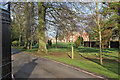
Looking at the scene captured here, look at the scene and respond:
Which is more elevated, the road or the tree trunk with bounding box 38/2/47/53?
the tree trunk with bounding box 38/2/47/53

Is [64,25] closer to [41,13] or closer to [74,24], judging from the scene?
[74,24]

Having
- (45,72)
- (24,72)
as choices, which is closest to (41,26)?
(24,72)

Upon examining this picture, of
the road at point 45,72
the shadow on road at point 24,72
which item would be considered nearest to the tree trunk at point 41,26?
the road at point 45,72

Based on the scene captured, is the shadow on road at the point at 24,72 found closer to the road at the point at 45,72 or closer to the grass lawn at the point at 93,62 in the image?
the road at the point at 45,72

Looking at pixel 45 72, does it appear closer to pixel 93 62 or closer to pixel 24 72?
pixel 24 72

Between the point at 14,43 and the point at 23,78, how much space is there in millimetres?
41389

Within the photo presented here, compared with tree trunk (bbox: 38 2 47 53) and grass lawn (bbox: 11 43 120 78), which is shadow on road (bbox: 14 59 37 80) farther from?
tree trunk (bbox: 38 2 47 53)

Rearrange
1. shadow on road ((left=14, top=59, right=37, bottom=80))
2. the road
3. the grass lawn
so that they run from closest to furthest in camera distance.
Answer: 1. shadow on road ((left=14, top=59, right=37, bottom=80))
2. the road
3. the grass lawn

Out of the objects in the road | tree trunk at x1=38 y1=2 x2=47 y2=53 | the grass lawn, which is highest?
tree trunk at x1=38 y1=2 x2=47 y2=53

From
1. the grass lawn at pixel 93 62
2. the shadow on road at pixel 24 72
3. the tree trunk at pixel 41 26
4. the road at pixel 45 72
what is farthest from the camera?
the tree trunk at pixel 41 26

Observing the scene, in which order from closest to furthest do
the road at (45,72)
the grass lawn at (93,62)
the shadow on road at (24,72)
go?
the shadow on road at (24,72), the road at (45,72), the grass lawn at (93,62)

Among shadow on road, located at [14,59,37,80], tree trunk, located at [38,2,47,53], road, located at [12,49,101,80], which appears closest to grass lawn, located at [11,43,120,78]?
road, located at [12,49,101,80]

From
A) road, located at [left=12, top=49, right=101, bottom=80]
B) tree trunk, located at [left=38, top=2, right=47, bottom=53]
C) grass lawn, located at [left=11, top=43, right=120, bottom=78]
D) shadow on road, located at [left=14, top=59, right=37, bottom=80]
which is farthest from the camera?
tree trunk, located at [left=38, top=2, right=47, bottom=53]

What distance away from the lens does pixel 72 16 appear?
17.4m
